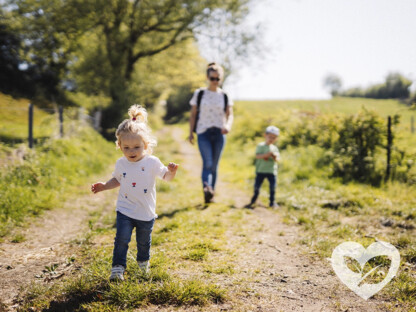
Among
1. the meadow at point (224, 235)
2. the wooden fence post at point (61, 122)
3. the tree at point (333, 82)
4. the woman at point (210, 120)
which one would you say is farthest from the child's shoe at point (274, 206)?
the tree at point (333, 82)

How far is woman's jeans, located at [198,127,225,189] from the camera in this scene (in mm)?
5828

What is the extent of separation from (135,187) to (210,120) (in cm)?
307

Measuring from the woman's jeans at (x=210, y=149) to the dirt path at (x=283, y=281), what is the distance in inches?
62.4

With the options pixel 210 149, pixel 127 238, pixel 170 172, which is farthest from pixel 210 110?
pixel 127 238

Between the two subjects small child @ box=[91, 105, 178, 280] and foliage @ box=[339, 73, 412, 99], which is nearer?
small child @ box=[91, 105, 178, 280]

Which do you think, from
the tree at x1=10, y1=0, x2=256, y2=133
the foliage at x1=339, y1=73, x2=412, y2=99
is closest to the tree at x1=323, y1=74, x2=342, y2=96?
the foliage at x1=339, y1=73, x2=412, y2=99

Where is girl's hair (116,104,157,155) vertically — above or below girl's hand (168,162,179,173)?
above

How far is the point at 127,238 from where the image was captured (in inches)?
115

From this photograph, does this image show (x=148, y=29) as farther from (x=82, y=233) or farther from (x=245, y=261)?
(x=245, y=261)

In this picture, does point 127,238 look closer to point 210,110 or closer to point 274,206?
point 210,110

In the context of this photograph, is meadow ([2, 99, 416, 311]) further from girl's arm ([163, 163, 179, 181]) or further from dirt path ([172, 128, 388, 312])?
girl's arm ([163, 163, 179, 181])

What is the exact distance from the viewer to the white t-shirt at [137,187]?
9.83ft

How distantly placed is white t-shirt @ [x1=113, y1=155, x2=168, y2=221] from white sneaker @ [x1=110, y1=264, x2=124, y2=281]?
0.46 metres

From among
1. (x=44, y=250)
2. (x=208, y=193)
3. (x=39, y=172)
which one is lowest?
(x=44, y=250)
